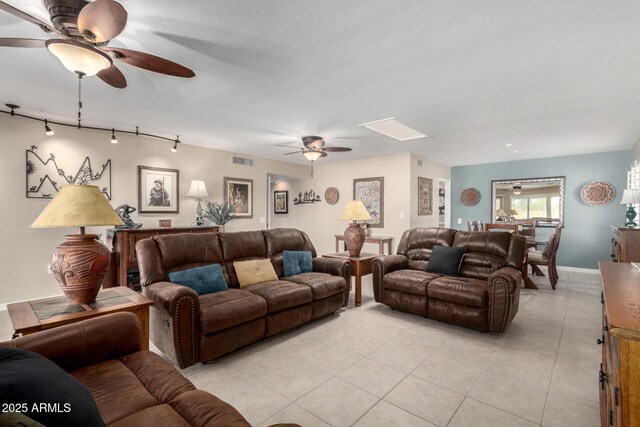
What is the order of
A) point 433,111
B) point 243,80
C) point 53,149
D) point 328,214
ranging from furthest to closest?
point 328,214, point 53,149, point 433,111, point 243,80

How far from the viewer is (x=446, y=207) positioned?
8102mm

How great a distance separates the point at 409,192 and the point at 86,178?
559 centimetres

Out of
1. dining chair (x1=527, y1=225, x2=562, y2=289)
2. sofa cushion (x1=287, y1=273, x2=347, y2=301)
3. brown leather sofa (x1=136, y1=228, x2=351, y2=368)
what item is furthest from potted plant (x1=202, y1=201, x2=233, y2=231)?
dining chair (x1=527, y1=225, x2=562, y2=289)

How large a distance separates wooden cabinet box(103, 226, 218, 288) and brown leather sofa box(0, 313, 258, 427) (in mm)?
3045

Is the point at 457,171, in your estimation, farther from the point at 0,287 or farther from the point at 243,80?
the point at 0,287

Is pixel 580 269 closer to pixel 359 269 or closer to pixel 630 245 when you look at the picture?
pixel 630 245

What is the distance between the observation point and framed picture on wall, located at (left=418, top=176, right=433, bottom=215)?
21.8 ft

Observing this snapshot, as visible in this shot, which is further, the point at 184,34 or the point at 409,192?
the point at 409,192

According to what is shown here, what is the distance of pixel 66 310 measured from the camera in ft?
6.15

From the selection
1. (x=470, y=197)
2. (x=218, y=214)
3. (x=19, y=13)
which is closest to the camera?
(x=19, y=13)

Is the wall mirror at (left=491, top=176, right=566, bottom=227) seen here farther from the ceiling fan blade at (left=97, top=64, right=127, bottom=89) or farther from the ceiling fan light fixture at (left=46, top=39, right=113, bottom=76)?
the ceiling fan light fixture at (left=46, top=39, right=113, bottom=76)

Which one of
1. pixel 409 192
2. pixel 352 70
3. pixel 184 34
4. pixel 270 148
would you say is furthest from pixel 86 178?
pixel 409 192

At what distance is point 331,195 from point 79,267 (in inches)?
235

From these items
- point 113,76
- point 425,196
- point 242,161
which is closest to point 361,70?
point 113,76
